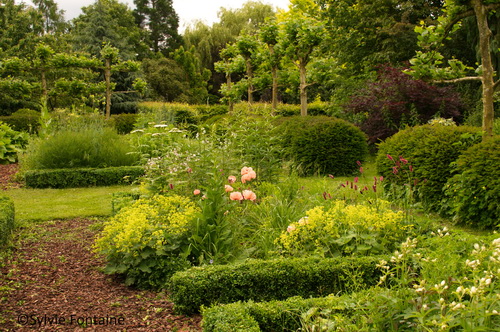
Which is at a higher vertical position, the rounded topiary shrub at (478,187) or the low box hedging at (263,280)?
the rounded topiary shrub at (478,187)

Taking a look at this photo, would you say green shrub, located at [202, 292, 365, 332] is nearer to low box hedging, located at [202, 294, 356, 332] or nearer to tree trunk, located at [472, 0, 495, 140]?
low box hedging, located at [202, 294, 356, 332]

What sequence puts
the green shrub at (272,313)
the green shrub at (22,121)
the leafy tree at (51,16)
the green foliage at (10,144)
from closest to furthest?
1. the green shrub at (272,313)
2. the green foliage at (10,144)
3. the green shrub at (22,121)
4. the leafy tree at (51,16)

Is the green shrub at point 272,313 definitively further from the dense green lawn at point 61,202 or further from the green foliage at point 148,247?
the dense green lawn at point 61,202

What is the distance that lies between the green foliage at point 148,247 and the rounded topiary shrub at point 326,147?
5067 millimetres

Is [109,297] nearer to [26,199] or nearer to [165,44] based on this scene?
[26,199]

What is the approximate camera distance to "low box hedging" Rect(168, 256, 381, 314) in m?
3.07

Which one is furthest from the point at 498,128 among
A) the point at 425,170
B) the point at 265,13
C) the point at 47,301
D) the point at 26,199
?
the point at 265,13

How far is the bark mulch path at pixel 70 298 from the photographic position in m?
2.96

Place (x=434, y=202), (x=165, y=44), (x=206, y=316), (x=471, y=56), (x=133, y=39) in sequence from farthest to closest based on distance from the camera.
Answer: (x=165, y=44), (x=133, y=39), (x=471, y=56), (x=434, y=202), (x=206, y=316)

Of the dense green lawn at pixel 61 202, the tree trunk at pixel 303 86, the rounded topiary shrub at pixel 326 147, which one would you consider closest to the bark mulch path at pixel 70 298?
the dense green lawn at pixel 61 202

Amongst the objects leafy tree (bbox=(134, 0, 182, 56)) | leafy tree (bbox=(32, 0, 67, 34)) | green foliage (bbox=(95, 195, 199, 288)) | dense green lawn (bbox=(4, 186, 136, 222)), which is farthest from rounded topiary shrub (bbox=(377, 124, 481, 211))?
leafy tree (bbox=(32, 0, 67, 34))

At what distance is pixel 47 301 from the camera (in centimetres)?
329

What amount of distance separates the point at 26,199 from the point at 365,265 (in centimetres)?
618

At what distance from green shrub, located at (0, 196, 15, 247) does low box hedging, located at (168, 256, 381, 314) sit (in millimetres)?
2373
